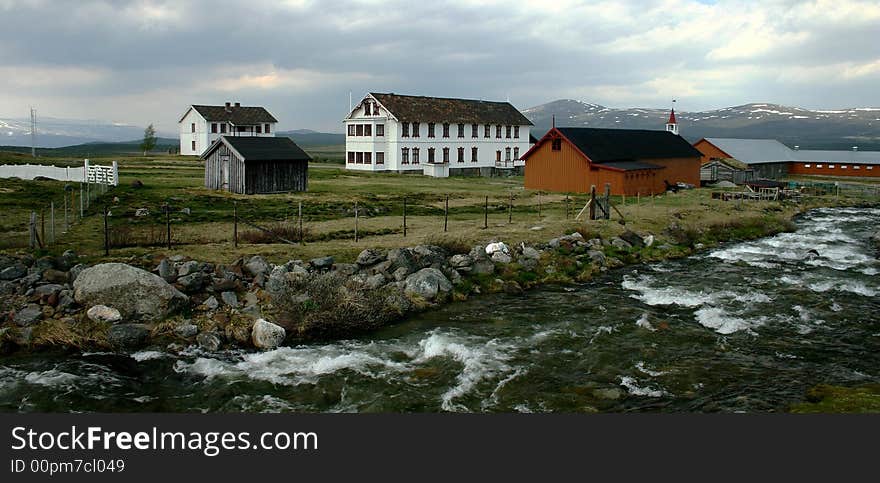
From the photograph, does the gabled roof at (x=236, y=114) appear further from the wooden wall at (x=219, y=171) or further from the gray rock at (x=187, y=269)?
the gray rock at (x=187, y=269)

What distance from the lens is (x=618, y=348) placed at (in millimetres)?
15477

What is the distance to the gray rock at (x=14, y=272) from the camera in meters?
16.8

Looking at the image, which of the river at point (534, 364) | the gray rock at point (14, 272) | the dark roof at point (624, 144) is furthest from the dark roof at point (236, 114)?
the river at point (534, 364)

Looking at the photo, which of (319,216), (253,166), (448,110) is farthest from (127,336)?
(448,110)

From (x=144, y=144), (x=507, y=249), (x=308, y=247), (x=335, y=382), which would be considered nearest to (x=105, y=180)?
(x=308, y=247)

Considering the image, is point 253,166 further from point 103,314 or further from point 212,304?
point 103,314

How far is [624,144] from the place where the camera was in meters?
52.2

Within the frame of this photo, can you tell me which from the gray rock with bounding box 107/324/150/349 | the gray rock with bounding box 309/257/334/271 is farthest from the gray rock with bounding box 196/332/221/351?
the gray rock with bounding box 309/257/334/271

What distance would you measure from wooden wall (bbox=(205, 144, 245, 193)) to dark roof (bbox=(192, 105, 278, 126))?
134ft

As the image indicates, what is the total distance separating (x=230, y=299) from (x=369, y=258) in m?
4.83

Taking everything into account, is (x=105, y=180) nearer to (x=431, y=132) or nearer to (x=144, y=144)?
(x=431, y=132)

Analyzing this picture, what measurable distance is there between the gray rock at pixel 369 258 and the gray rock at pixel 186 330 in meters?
5.93

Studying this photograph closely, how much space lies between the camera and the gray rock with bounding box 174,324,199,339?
50.4 feet

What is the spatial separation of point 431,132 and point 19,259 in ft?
159
